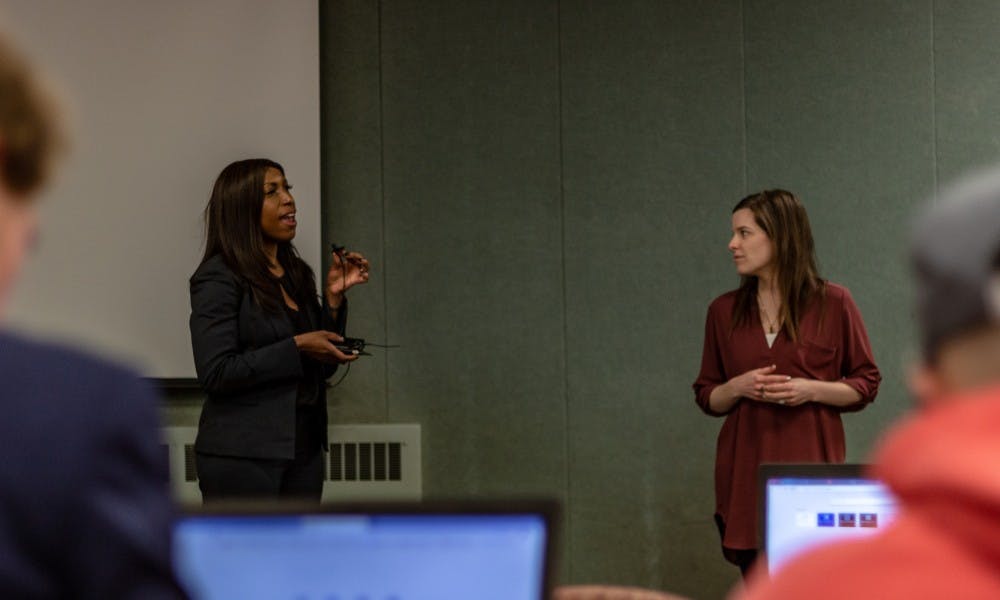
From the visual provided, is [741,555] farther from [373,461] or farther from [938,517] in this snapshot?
[938,517]

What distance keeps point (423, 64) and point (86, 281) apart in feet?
4.99

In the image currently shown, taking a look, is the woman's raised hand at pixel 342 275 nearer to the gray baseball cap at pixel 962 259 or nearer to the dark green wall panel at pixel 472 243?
the dark green wall panel at pixel 472 243

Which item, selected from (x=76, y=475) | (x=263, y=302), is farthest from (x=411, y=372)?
(x=76, y=475)

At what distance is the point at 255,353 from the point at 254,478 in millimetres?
362

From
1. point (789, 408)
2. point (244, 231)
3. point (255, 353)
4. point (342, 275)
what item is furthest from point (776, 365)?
point (244, 231)

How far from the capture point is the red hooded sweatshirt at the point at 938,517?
701 millimetres

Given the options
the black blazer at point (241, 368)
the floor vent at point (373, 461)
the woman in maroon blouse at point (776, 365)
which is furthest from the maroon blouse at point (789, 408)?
the floor vent at point (373, 461)

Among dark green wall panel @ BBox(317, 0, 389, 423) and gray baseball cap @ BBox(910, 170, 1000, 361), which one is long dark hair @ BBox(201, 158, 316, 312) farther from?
gray baseball cap @ BBox(910, 170, 1000, 361)

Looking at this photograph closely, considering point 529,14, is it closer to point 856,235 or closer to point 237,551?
point 856,235

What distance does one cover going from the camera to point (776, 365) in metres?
3.70

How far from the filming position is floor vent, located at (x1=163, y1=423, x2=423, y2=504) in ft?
15.7

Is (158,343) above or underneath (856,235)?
underneath

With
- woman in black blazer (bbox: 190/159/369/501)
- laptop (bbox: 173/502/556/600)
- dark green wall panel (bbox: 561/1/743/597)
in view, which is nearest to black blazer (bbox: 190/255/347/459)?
woman in black blazer (bbox: 190/159/369/501)

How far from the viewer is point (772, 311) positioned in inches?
149
